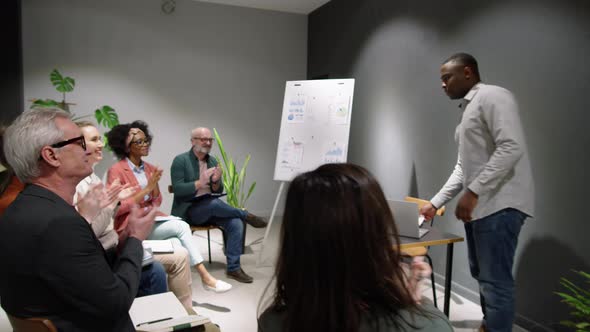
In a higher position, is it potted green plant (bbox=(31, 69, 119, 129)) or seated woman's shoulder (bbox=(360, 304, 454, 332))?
potted green plant (bbox=(31, 69, 119, 129))

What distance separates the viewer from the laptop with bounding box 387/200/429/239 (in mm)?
2107

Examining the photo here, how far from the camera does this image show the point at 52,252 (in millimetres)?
1106

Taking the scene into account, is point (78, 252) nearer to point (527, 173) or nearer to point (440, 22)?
point (527, 173)

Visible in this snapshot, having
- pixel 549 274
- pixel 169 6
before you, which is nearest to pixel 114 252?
pixel 549 274

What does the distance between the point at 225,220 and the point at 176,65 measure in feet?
8.35

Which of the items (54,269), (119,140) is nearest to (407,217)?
(54,269)

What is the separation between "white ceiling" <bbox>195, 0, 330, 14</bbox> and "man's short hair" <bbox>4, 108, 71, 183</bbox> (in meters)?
4.34

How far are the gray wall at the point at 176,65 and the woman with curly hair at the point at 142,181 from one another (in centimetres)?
196

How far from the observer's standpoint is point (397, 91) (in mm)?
3869

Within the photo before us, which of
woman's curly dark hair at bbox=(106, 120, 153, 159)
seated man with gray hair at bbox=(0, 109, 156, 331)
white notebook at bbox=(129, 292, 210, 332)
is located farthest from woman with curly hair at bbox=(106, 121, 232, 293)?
seated man with gray hair at bbox=(0, 109, 156, 331)

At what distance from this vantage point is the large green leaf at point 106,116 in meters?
4.52

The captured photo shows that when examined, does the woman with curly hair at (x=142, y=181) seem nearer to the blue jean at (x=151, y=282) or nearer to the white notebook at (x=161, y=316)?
the blue jean at (x=151, y=282)

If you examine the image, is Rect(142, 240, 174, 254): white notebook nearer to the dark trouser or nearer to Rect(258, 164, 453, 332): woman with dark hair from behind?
the dark trouser

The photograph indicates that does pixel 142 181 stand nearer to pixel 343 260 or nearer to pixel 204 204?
pixel 204 204
